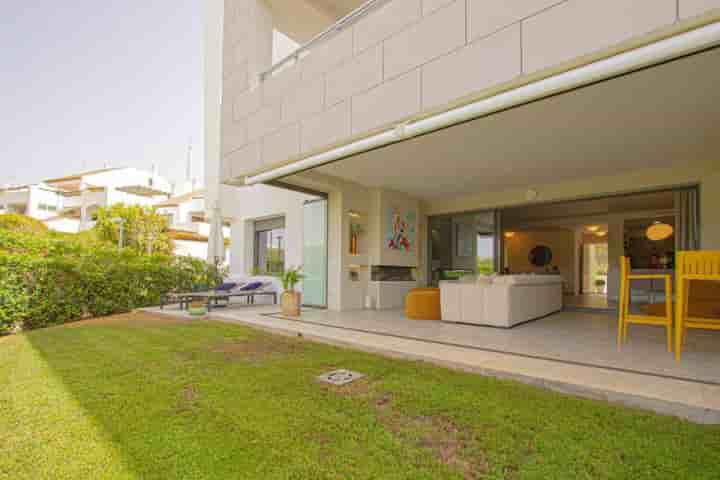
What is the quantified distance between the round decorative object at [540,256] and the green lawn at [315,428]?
1255cm

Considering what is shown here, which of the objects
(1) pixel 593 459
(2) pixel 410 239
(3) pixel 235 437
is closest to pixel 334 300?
(2) pixel 410 239

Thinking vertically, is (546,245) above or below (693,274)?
above

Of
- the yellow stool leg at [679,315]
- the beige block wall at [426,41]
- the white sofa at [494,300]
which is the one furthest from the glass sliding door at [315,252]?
the yellow stool leg at [679,315]

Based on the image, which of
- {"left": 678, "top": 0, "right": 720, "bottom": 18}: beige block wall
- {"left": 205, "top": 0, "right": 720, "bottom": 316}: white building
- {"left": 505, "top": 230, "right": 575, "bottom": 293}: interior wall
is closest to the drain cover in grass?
{"left": 205, "top": 0, "right": 720, "bottom": 316}: white building

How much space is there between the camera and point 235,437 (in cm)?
224

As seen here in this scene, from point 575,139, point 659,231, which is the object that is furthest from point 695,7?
point 659,231

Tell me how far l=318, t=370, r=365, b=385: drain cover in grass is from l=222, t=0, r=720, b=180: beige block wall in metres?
2.91

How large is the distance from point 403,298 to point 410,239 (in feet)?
5.15

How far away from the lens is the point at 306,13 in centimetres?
792

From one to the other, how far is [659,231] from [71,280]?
47.3ft

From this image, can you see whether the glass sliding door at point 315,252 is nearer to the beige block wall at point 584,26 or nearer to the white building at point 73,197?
the beige block wall at point 584,26

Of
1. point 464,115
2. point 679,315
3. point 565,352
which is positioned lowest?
point 565,352

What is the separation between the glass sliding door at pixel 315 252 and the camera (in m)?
8.66

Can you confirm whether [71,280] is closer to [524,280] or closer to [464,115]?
[464,115]
